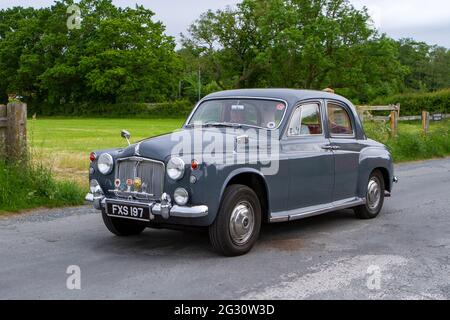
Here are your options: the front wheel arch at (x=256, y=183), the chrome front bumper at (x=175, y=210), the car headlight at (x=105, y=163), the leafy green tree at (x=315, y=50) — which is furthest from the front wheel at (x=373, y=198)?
the leafy green tree at (x=315, y=50)

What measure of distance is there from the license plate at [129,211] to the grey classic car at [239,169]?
0.01 m

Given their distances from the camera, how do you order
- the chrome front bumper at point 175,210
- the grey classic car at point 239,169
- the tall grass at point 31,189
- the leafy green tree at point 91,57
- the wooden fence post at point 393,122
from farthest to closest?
1. the leafy green tree at point 91,57
2. the wooden fence post at point 393,122
3. the tall grass at point 31,189
4. the grey classic car at point 239,169
5. the chrome front bumper at point 175,210

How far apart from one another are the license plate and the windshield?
1731mm

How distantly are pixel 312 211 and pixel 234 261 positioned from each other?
5.06 ft

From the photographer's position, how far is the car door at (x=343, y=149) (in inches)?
307

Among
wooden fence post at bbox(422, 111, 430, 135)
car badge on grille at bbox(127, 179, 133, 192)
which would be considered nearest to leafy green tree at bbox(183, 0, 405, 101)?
wooden fence post at bbox(422, 111, 430, 135)

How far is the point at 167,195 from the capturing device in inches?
238

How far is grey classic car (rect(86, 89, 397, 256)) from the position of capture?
603 centimetres

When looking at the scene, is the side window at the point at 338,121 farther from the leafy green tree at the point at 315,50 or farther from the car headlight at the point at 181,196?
the leafy green tree at the point at 315,50

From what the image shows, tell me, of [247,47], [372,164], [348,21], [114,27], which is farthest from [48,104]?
[372,164]

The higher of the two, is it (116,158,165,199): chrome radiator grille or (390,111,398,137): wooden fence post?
(390,111,398,137): wooden fence post

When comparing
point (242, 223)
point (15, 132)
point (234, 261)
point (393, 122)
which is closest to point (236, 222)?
point (242, 223)

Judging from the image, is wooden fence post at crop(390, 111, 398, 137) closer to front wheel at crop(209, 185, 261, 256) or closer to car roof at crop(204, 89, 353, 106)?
car roof at crop(204, 89, 353, 106)
